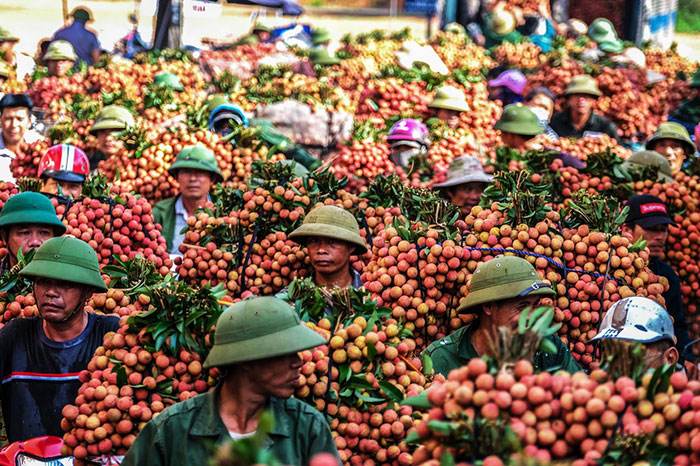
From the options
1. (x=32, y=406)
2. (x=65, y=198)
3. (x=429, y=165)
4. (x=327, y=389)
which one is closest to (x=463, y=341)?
(x=327, y=389)

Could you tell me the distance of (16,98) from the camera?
8.77m

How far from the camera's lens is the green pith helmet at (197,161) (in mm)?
6754

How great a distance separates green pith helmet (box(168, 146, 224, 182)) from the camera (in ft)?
22.2

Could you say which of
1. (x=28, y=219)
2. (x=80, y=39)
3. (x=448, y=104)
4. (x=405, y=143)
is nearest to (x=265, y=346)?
(x=28, y=219)

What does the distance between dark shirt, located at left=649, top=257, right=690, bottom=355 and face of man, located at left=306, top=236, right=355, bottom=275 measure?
2.01m

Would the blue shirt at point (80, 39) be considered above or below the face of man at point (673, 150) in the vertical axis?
above

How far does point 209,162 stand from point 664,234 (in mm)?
3208

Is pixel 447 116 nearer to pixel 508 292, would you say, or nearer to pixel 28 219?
pixel 28 219

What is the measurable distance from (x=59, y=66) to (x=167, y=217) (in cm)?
657

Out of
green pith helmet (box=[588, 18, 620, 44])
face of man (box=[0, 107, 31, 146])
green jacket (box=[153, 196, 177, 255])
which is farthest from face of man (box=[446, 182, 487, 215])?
green pith helmet (box=[588, 18, 620, 44])

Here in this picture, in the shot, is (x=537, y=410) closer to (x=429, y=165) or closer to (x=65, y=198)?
(x=65, y=198)

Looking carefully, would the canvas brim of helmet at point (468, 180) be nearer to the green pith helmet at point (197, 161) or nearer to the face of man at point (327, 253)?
the green pith helmet at point (197, 161)

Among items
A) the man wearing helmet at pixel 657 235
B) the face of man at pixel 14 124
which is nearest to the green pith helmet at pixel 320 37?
the face of man at pixel 14 124

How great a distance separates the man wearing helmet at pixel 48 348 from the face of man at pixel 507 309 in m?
1.77
